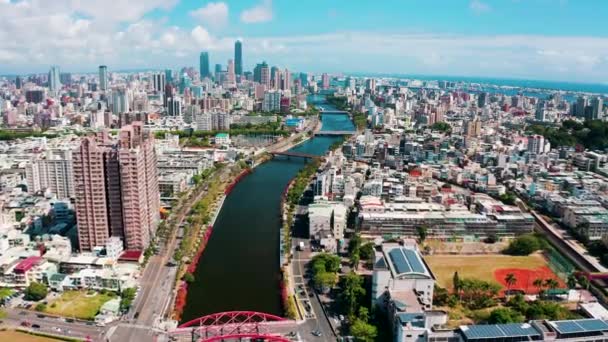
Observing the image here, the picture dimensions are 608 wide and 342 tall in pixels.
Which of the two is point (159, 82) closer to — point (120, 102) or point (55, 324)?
point (120, 102)

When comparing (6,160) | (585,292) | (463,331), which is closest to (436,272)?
(585,292)

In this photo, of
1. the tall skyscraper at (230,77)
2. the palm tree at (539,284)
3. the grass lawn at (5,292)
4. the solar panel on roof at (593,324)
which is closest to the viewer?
the solar panel on roof at (593,324)

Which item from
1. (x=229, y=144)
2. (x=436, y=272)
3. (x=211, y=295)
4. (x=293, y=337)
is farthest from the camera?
(x=229, y=144)

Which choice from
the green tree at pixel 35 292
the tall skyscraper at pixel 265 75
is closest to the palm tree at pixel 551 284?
the green tree at pixel 35 292

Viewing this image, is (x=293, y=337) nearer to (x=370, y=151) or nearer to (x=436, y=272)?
(x=436, y=272)

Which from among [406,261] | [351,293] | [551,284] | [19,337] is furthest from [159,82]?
[551,284]

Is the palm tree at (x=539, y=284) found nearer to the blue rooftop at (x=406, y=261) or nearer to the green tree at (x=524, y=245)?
the green tree at (x=524, y=245)

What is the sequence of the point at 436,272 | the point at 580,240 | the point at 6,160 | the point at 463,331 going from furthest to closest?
the point at 6,160 < the point at 580,240 < the point at 436,272 < the point at 463,331
